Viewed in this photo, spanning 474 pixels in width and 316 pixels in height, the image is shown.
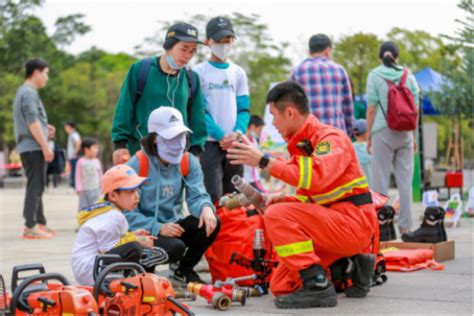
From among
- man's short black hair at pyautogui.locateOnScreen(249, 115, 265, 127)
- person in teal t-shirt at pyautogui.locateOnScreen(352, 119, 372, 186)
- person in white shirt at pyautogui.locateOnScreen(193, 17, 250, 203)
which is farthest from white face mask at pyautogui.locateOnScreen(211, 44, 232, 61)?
man's short black hair at pyautogui.locateOnScreen(249, 115, 265, 127)

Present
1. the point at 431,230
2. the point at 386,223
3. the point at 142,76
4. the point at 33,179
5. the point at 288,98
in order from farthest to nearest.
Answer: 1. the point at 33,179
2. the point at 386,223
3. the point at 431,230
4. the point at 142,76
5. the point at 288,98

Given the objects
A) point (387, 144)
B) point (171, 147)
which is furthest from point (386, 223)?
point (171, 147)

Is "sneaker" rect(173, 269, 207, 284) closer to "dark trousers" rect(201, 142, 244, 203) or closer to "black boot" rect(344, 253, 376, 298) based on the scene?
"dark trousers" rect(201, 142, 244, 203)

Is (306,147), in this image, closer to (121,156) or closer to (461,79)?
(121,156)

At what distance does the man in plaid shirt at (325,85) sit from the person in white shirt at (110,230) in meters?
3.49

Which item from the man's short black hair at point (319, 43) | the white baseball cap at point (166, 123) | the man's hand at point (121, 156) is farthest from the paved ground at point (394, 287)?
the man's short black hair at point (319, 43)

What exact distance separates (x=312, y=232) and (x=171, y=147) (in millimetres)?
1128

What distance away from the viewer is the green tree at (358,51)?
34294 mm

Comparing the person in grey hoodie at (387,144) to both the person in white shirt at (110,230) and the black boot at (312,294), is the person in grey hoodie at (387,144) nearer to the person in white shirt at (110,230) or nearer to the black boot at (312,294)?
the black boot at (312,294)

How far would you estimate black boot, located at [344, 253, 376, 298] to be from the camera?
5465 millimetres

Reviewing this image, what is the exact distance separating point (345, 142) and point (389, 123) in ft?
11.7

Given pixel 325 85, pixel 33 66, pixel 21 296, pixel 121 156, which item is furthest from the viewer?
pixel 33 66

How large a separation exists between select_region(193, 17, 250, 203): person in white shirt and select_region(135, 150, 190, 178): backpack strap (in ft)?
3.25

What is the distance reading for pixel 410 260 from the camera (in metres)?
6.85
